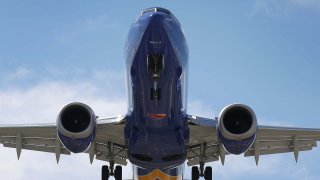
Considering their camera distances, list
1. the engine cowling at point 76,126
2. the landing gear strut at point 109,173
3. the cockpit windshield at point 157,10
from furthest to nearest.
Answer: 1. the landing gear strut at point 109,173
2. the engine cowling at point 76,126
3. the cockpit windshield at point 157,10

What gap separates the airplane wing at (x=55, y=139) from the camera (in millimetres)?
19859

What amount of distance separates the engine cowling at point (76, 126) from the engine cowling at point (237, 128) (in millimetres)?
3930

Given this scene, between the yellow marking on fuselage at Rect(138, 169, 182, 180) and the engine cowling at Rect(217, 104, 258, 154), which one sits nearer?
the engine cowling at Rect(217, 104, 258, 154)

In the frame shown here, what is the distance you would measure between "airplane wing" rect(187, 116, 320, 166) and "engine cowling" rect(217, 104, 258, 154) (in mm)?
1385

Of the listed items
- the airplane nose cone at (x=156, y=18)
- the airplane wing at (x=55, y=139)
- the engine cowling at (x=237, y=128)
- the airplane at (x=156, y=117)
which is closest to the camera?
the airplane nose cone at (x=156, y=18)

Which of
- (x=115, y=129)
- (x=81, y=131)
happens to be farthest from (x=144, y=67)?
(x=115, y=129)

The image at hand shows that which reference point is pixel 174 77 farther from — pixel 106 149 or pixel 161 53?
pixel 106 149

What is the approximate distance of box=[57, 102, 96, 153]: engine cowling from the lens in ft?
55.4

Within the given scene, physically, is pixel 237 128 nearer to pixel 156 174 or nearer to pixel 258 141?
pixel 156 174

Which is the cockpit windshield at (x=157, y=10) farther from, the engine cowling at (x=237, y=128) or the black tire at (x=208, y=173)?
the black tire at (x=208, y=173)

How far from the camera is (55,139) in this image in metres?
22.3

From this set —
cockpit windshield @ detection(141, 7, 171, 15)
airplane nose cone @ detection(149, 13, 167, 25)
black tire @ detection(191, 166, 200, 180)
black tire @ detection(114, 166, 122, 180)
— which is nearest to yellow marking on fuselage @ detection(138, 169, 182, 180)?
black tire @ detection(114, 166, 122, 180)

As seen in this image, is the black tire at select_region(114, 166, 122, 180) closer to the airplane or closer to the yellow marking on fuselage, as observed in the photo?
the yellow marking on fuselage

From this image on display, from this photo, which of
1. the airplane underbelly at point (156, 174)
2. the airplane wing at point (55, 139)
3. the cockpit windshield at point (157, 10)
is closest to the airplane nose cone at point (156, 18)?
the cockpit windshield at point (157, 10)
